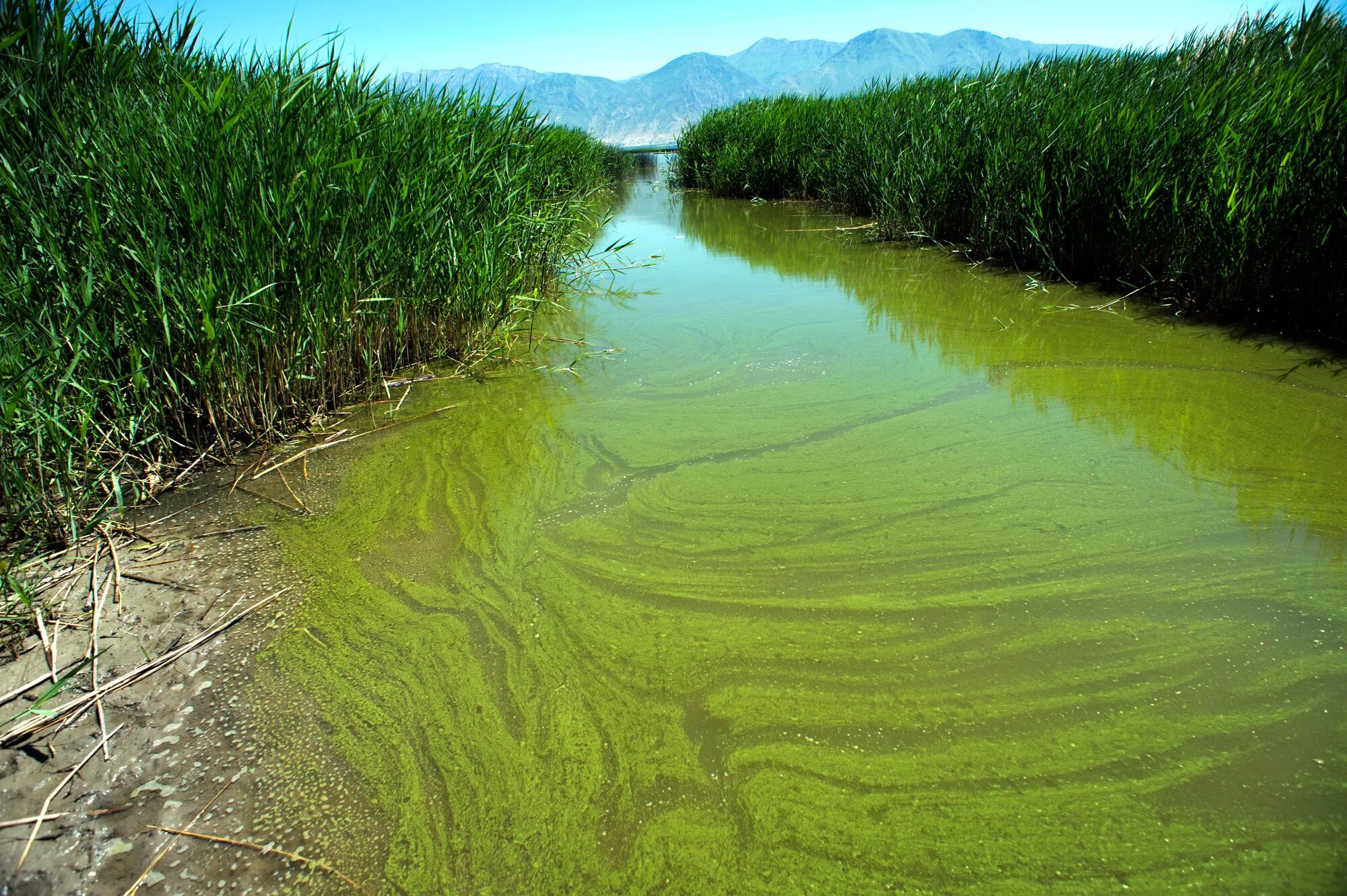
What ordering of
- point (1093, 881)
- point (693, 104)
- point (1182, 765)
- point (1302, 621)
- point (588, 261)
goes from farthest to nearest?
point (693, 104) → point (588, 261) → point (1302, 621) → point (1182, 765) → point (1093, 881)

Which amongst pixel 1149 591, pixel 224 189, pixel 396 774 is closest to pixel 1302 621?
pixel 1149 591

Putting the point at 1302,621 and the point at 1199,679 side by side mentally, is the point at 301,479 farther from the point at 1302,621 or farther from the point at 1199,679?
the point at 1302,621

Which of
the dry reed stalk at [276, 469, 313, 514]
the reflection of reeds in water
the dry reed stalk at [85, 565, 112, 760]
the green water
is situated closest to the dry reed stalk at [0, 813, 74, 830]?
the dry reed stalk at [85, 565, 112, 760]

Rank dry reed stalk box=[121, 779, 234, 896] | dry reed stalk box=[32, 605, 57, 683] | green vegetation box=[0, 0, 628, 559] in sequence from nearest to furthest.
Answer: dry reed stalk box=[121, 779, 234, 896], dry reed stalk box=[32, 605, 57, 683], green vegetation box=[0, 0, 628, 559]

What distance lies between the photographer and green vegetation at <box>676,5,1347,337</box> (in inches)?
107

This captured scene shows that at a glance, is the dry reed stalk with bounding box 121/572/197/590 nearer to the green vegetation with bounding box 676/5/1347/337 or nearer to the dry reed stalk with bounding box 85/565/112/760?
the dry reed stalk with bounding box 85/565/112/760

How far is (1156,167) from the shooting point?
10.5 feet

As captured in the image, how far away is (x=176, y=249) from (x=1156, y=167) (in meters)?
3.65

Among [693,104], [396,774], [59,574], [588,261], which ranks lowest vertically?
[396,774]

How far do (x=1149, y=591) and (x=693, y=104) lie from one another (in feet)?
628

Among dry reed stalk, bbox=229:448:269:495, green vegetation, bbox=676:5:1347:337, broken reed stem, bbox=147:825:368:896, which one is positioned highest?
green vegetation, bbox=676:5:1347:337

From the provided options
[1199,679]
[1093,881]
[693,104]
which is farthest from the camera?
[693,104]

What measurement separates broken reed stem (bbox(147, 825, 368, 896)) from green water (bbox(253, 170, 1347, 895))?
2 cm

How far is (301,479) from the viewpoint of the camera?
1917 millimetres
